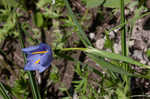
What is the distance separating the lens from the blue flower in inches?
56.0

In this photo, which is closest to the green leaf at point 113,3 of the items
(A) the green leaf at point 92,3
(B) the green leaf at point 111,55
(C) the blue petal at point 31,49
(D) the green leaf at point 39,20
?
(A) the green leaf at point 92,3

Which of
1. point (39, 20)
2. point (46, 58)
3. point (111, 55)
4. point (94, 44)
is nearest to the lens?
point (111, 55)

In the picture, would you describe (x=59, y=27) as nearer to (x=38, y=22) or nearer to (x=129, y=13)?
(x=38, y=22)

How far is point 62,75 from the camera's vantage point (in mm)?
2100

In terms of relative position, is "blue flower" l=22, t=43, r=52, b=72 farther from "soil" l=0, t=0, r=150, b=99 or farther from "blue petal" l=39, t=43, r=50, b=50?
"soil" l=0, t=0, r=150, b=99

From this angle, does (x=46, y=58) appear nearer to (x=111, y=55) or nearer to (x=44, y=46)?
(x=44, y=46)

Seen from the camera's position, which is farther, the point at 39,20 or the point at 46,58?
the point at 39,20

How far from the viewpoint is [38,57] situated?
60.5 inches

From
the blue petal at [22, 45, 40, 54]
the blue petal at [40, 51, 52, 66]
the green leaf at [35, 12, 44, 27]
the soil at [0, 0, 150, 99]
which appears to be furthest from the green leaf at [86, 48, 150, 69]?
the green leaf at [35, 12, 44, 27]

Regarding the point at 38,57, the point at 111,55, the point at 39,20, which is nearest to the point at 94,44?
the point at 39,20

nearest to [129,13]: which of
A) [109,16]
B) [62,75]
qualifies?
[109,16]

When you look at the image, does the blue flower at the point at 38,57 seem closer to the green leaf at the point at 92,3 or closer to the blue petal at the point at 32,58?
the blue petal at the point at 32,58

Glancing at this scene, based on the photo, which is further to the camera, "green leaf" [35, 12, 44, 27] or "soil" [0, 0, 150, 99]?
"green leaf" [35, 12, 44, 27]

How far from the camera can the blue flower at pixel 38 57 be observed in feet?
4.66
